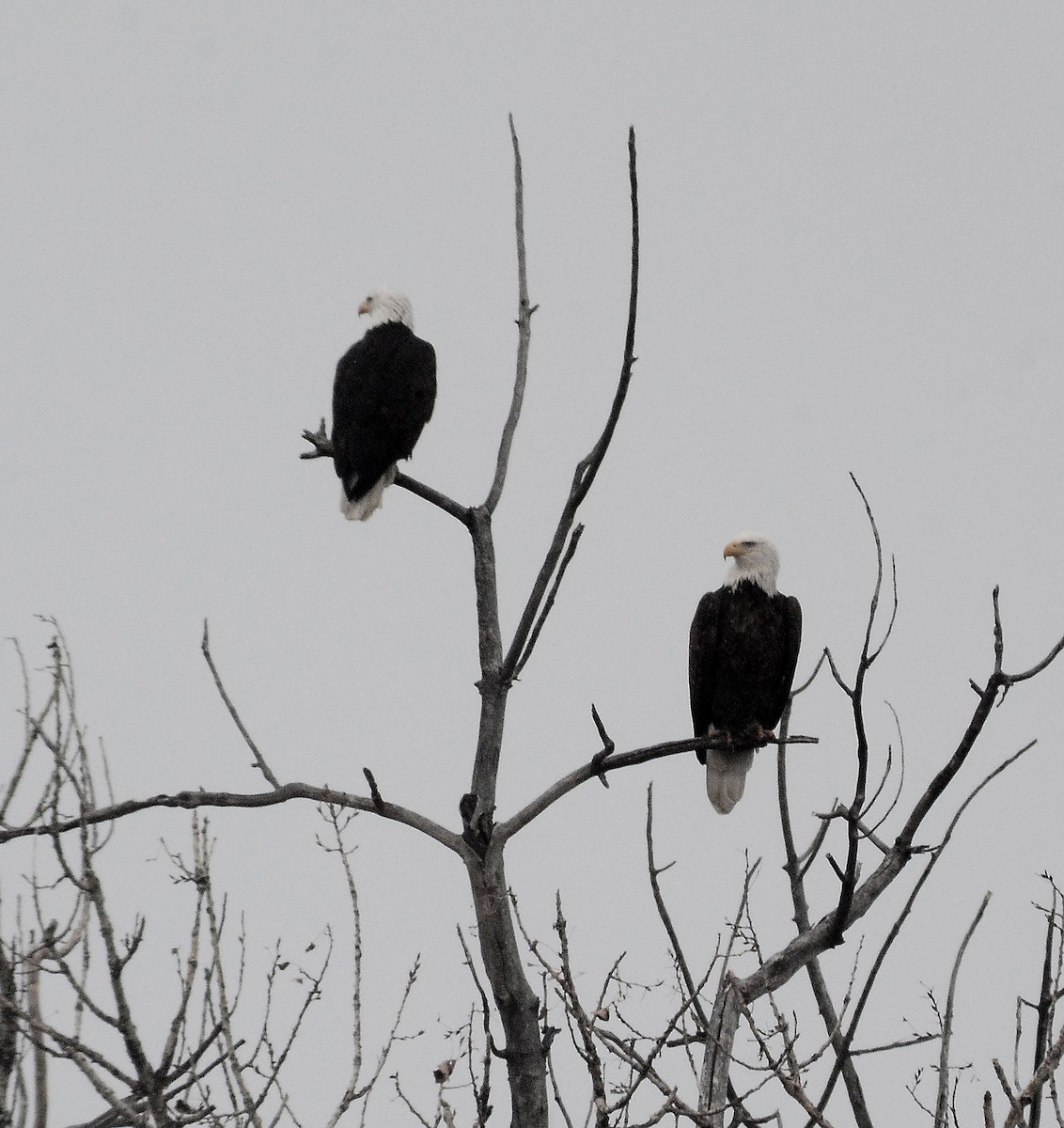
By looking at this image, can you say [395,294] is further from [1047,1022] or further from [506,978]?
[1047,1022]

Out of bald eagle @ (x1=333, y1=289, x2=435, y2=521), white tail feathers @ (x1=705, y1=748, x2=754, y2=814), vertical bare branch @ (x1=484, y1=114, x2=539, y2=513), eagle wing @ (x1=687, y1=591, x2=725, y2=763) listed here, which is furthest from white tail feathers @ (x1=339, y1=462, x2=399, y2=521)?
vertical bare branch @ (x1=484, y1=114, x2=539, y2=513)

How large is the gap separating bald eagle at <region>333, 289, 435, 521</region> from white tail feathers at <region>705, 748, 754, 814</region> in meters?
1.75

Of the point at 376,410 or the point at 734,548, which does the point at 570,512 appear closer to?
the point at 734,548

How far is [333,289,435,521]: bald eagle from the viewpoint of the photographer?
5.80 meters

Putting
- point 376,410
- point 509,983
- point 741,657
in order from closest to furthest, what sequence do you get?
point 509,983
point 741,657
point 376,410

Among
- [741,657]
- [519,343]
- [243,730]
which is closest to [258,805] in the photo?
[243,730]

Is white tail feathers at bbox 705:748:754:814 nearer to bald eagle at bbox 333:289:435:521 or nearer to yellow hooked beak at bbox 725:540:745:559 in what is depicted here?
yellow hooked beak at bbox 725:540:745:559

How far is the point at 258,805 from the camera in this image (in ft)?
9.84

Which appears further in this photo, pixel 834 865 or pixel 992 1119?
pixel 834 865

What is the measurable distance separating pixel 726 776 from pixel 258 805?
9.13ft

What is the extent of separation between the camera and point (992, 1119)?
→ 2.06 metres

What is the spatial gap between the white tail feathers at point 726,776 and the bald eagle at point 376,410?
175 cm

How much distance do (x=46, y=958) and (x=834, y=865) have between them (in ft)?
6.46

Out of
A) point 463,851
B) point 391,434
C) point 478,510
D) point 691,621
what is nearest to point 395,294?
point 391,434
